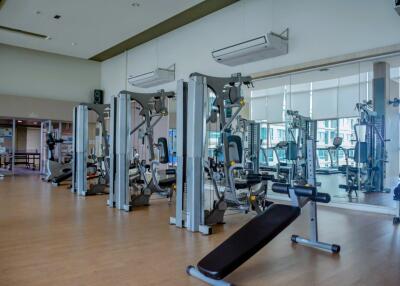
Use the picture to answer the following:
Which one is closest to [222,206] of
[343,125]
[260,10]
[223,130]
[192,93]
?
[223,130]

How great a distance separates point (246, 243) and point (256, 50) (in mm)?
4863

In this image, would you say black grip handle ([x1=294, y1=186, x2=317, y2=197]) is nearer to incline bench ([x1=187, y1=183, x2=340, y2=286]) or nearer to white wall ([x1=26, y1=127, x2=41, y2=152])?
incline bench ([x1=187, y1=183, x2=340, y2=286])

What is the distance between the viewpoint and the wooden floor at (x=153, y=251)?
2777mm

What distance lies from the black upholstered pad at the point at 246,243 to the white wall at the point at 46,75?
37.3 ft

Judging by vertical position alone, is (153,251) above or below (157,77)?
below

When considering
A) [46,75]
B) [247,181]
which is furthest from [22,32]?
[247,181]

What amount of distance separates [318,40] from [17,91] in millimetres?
10198

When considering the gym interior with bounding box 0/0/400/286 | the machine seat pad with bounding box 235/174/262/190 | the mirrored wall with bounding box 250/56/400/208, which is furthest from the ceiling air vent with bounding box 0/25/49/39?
the machine seat pad with bounding box 235/174/262/190

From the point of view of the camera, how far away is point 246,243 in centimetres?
283

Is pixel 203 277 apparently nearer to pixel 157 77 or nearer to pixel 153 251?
pixel 153 251

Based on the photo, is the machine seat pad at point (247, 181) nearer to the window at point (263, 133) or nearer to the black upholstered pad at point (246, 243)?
the black upholstered pad at point (246, 243)

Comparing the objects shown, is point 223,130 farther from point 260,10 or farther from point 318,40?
point 260,10

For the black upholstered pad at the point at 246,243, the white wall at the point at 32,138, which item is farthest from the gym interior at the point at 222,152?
the white wall at the point at 32,138

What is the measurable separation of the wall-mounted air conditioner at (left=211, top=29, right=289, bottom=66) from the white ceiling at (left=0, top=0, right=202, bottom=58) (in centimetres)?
147
